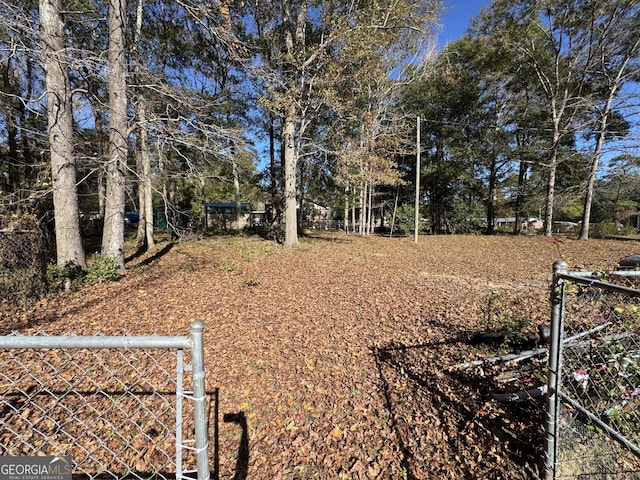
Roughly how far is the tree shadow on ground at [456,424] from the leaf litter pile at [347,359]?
1cm

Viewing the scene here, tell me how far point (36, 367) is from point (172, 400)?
1788 millimetres

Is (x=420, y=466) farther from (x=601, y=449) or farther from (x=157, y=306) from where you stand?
(x=157, y=306)

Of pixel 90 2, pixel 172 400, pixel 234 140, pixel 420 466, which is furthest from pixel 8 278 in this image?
pixel 90 2

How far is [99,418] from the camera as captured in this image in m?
2.35

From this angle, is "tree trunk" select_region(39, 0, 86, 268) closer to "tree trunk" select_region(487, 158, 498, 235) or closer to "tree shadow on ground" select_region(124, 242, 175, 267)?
"tree shadow on ground" select_region(124, 242, 175, 267)

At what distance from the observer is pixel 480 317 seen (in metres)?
4.54

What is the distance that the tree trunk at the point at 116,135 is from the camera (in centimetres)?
610

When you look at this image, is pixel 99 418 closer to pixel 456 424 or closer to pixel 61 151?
pixel 456 424

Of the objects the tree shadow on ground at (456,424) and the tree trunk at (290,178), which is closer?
the tree shadow on ground at (456,424)

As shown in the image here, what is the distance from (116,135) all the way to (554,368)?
824cm

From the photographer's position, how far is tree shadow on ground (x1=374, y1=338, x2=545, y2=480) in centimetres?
196

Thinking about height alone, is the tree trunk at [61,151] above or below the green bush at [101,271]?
above

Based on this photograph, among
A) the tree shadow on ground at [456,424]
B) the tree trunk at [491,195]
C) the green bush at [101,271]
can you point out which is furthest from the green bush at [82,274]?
the tree trunk at [491,195]

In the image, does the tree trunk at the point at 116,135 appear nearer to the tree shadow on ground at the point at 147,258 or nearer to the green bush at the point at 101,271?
the green bush at the point at 101,271
